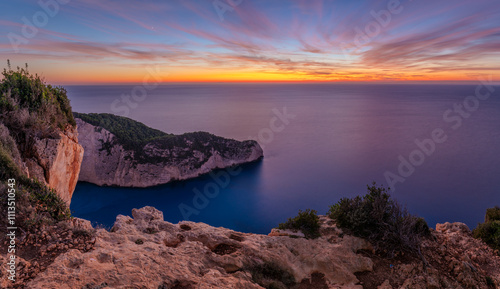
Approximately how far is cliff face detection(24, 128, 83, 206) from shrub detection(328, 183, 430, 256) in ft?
34.3

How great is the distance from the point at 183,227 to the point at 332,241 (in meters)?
5.70

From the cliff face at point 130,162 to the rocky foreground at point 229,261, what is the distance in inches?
961

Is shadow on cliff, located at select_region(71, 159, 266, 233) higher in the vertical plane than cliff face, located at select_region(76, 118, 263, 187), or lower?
lower

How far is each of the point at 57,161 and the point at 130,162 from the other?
25.6 meters

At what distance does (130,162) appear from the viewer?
32781mm

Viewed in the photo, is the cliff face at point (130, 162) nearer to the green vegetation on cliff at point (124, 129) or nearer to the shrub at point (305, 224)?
the green vegetation on cliff at point (124, 129)

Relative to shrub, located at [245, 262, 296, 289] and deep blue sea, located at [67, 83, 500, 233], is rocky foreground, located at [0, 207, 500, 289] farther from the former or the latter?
deep blue sea, located at [67, 83, 500, 233]

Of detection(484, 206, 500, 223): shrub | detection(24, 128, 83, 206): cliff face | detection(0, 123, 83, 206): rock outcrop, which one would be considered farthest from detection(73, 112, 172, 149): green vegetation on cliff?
detection(484, 206, 500, 223): shrub

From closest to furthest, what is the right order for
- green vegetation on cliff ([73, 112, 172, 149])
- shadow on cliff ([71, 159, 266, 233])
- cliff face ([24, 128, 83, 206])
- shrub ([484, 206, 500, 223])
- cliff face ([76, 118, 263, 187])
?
cliff face ([24, 128, 83, 206])
shrub ([484, 206, 500, 223])
shadow on cliff ([71, 159, 266, 233])
cliff face ([76, 118, 263, 187])
green vegetation on cliff ([73, 112, 172, 149])

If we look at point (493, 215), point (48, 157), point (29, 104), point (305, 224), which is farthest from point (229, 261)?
point (493, 215)

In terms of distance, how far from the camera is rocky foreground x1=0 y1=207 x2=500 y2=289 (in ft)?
16.7

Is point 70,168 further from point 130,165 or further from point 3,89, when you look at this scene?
point 130,165

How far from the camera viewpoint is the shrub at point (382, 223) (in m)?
8.52

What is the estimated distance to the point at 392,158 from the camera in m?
48.8
